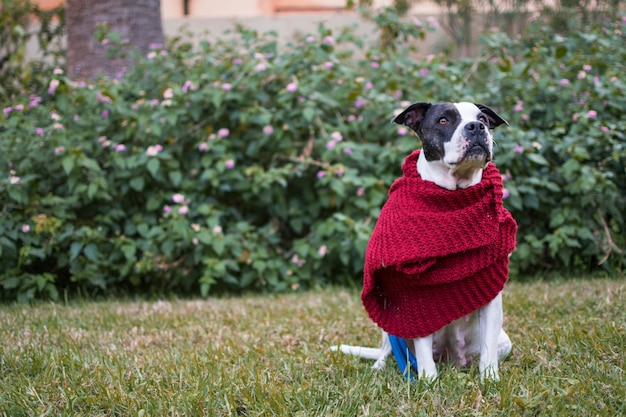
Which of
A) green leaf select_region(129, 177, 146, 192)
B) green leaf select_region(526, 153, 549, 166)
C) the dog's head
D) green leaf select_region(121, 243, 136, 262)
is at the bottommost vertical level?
green leaf select_region(121, 243, 136, 262)

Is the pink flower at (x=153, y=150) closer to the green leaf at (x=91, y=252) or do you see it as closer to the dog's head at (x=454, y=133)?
the green leaf at (x=91, y=252)

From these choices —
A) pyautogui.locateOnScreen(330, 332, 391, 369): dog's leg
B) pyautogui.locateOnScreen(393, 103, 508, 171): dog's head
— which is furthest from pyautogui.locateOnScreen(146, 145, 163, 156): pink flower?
pyautogui.locateOnScreen(393, 103, 508, 171): dog's head

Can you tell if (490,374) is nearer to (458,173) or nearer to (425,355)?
(425,355)

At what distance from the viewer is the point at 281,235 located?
216 inches

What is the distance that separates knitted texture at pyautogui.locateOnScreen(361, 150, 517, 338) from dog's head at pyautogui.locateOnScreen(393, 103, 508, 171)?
0.12 metres

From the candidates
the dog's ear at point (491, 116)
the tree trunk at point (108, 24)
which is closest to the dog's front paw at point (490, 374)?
the dog's ear at point (491, 116)

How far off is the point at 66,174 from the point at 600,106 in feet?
13.5

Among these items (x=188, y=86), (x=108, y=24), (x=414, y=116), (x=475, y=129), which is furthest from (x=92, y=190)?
(x=475, y=129)

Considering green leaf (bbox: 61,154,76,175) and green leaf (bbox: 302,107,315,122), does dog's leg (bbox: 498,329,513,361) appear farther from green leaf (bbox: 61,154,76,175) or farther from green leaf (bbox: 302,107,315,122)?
green leaf (bbox: 61,154,76,175)

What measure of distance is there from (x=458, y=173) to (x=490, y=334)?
26.5 inches

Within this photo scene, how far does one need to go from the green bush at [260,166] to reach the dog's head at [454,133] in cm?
194

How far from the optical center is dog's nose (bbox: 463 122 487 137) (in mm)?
2604

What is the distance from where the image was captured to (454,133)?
2.65 metres

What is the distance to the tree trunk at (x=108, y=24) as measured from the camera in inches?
240
